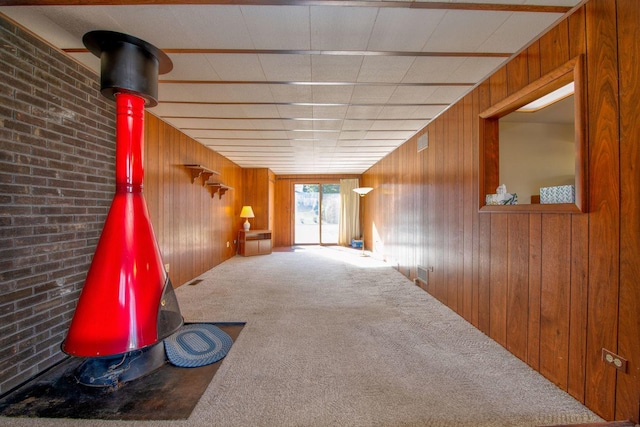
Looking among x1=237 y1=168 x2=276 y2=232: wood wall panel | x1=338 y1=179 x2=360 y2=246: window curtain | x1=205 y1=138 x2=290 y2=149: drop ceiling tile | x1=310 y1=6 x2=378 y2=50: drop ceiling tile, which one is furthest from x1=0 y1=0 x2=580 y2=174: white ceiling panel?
x1=338 y1=179 x2=360 y2=246: window curtain

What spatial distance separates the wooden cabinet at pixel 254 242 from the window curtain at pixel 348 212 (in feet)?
7.82

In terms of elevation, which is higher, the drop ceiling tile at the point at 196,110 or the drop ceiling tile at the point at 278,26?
the drop ceiling tile at the point at 278,26

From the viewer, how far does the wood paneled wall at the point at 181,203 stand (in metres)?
3.17

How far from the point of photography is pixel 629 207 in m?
1.24

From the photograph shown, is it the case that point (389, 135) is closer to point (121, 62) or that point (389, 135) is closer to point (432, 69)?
point (432, 69)

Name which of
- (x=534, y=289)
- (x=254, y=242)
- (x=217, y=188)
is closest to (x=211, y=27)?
(x=534, y=289)

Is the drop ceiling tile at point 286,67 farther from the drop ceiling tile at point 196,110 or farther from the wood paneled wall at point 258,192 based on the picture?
the wood paneled wall at point 258,192

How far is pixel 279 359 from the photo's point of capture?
73.8 inches

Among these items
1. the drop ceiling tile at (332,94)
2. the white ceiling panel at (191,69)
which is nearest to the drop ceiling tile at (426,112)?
the drop ceiling tile at (332,94)

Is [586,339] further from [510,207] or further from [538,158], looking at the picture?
[538,158]

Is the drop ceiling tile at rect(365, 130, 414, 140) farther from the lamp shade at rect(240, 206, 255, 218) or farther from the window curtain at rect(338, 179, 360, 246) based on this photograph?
the window curtain at rect(338, 179, 360, 246)

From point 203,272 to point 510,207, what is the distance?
170 inches

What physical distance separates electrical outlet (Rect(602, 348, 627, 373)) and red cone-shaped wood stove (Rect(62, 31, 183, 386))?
239 centimetres

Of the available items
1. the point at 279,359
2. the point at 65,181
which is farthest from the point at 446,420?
the point at 65,181
